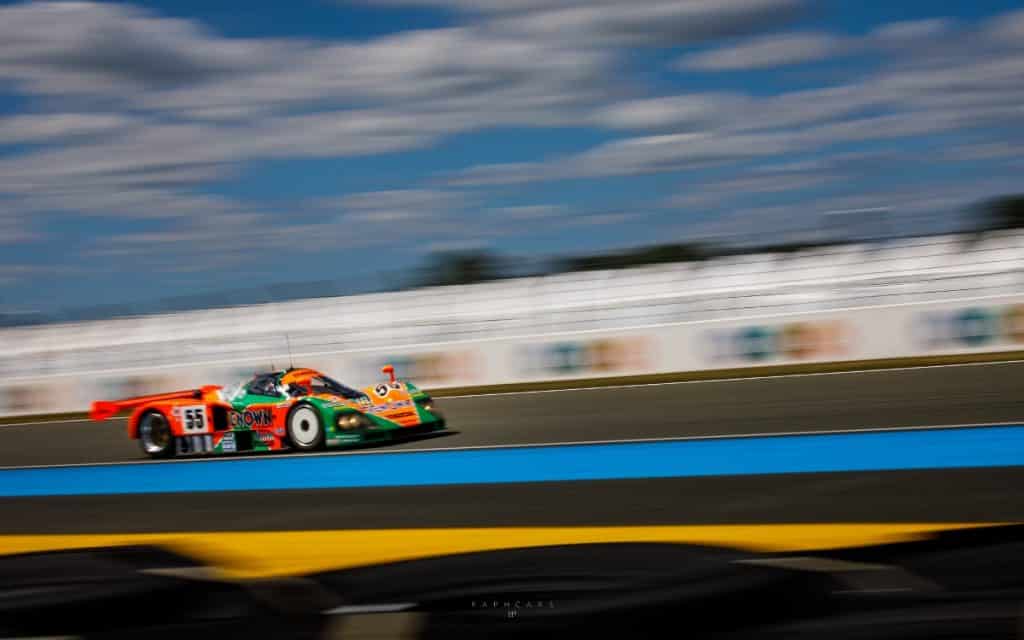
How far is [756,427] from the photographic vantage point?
35.1ft

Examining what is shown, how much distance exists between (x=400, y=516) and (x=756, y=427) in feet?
14.9

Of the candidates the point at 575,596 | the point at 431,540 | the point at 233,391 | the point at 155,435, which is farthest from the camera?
the point at 155,435

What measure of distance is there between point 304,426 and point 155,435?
7.33ft

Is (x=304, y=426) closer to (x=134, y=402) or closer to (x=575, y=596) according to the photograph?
(x=134, y=402)

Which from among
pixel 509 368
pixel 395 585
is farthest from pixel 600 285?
pixel 395 585

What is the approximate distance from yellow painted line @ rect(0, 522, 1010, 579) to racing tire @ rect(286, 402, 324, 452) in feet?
13.6

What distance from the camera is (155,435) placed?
1272 cm

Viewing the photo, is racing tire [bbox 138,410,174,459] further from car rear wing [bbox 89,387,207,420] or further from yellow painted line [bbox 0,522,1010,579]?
yellow painted line [bbox 0,522,1010,579]

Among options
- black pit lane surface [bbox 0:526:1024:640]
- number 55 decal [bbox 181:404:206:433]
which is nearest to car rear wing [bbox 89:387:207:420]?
number 55 decal [bbox 181:404:206:433]

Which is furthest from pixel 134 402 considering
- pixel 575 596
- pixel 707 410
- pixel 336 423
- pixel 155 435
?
pixel 575 596

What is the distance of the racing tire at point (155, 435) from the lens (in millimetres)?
12594

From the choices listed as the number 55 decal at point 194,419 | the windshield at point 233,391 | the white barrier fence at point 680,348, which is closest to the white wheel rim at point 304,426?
the windshield at point 233,391

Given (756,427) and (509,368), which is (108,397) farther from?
(756,427)

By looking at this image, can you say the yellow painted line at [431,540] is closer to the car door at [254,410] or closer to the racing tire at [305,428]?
the racing tire at [305,428]
